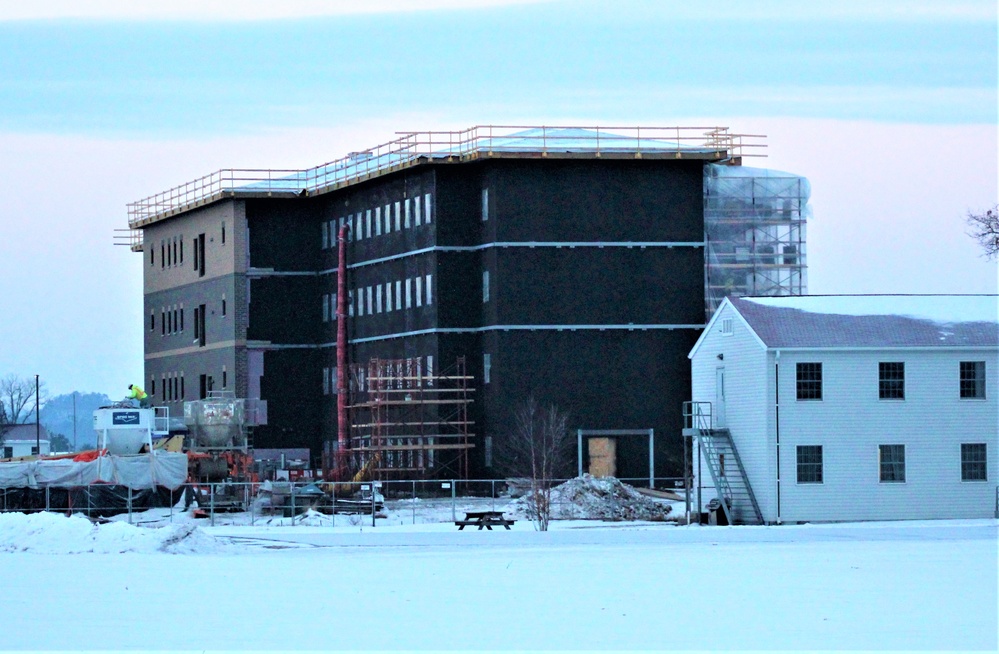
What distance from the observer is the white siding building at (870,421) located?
5250 cm

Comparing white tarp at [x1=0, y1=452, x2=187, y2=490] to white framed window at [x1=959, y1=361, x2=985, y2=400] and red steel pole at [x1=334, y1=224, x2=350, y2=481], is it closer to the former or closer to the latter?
red steel pole at [x1=334, y1=224, x2=350, y2=481]

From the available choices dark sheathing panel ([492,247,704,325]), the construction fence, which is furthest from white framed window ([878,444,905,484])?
dark sheathing panel ([492,247,704,325])

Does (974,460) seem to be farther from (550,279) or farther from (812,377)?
(550,279)

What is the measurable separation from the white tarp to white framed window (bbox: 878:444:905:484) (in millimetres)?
23986

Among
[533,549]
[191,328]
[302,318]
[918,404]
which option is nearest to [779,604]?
[533,549]

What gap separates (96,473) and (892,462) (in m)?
26.2

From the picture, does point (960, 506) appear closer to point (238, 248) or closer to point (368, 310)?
point (368, 310)

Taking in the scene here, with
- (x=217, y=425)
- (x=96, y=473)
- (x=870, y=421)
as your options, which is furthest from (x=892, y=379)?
(x=217, y=425)

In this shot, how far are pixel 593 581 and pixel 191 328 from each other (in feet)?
223

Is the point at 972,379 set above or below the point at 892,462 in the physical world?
above

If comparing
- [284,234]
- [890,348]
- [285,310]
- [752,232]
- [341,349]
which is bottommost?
[890,348]

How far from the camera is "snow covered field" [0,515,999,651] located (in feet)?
73.9

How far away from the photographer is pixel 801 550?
37125 millimetres

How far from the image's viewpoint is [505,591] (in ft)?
93.6
